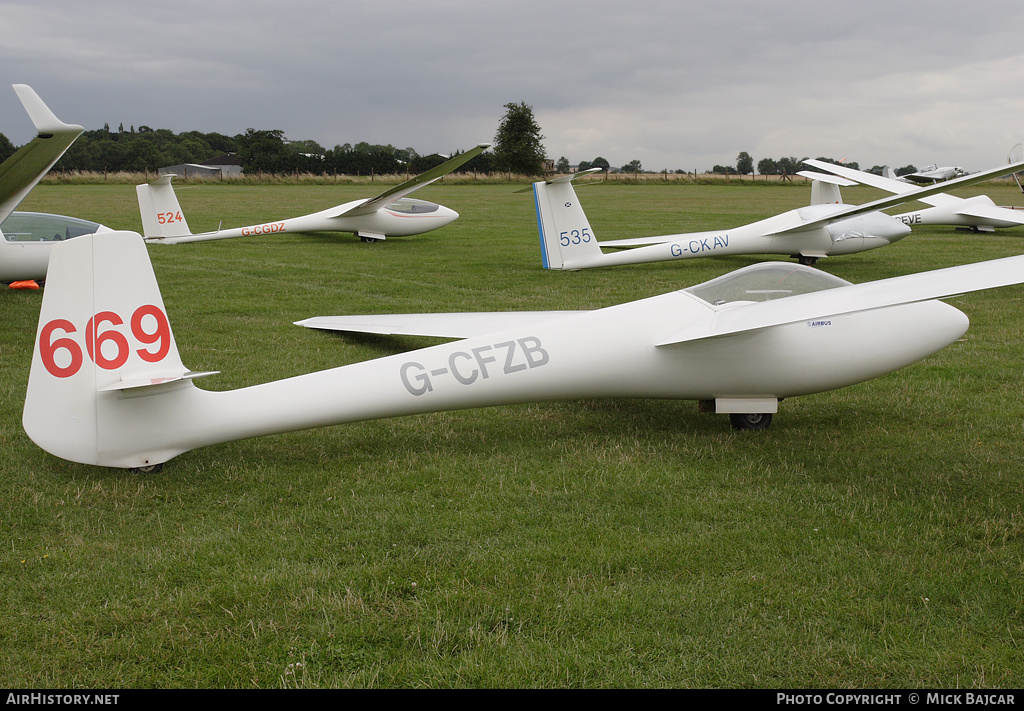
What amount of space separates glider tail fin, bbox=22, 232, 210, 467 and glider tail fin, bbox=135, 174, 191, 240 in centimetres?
1676

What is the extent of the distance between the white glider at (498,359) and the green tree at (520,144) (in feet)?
274

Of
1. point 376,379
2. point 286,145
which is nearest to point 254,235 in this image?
point 376,379

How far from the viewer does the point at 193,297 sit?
12.7 m

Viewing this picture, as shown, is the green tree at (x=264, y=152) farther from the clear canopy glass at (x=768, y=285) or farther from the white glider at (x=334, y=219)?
the clear canopy glass at (x=768, y=285)

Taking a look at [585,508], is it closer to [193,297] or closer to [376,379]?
[376,379]

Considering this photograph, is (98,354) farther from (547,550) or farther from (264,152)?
(264,152)

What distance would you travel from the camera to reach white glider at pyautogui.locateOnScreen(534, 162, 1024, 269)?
15086 millimetres

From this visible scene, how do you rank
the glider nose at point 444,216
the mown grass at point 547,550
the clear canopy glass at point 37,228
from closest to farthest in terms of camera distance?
the mown grass at point 547,550 < the clear canopy glass at point 37,228 < the glider nose at point 444,216

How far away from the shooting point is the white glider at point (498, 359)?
479cm

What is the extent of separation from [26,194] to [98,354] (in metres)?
5.71

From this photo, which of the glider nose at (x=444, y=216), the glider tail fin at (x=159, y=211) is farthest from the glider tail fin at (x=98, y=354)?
the glider nose at (x=444, y=216)

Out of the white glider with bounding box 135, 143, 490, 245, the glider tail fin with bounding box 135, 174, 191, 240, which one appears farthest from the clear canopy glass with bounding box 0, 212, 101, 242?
the glider tail fin with bounding box 135, 174, 191, 240

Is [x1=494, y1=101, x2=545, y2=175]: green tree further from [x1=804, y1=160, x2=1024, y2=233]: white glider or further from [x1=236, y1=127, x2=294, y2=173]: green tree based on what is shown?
[x1=804, y1=160, x2=1024, y2=233]: white glider

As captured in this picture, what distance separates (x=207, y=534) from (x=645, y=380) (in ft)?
11.0
